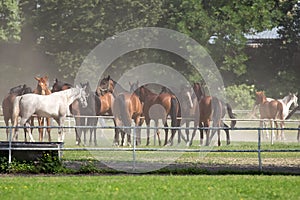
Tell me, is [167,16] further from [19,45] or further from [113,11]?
[19,45]

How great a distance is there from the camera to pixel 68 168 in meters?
18.2

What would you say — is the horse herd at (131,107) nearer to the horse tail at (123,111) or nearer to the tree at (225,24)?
the horse tail at (123,111)

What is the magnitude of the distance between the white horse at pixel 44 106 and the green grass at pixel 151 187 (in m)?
8.90

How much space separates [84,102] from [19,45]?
34.0 meters

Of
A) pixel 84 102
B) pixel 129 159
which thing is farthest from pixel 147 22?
pixel 129 159

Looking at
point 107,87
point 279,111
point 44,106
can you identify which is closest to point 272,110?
point 279,111

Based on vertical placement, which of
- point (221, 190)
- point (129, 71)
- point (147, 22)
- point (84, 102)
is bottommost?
point (221, 190)

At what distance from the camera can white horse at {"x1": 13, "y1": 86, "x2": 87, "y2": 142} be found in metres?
25.4

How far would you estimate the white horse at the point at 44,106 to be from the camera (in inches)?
1001

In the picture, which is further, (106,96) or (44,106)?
(106,96)

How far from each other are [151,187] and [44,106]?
39.1 feet

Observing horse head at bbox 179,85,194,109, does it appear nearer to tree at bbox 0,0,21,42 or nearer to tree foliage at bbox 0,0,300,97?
tree foliage at bbox 0,0,300,97

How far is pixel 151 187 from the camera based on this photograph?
14227 mm

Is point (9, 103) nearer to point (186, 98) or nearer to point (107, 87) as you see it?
point (107, 87)
